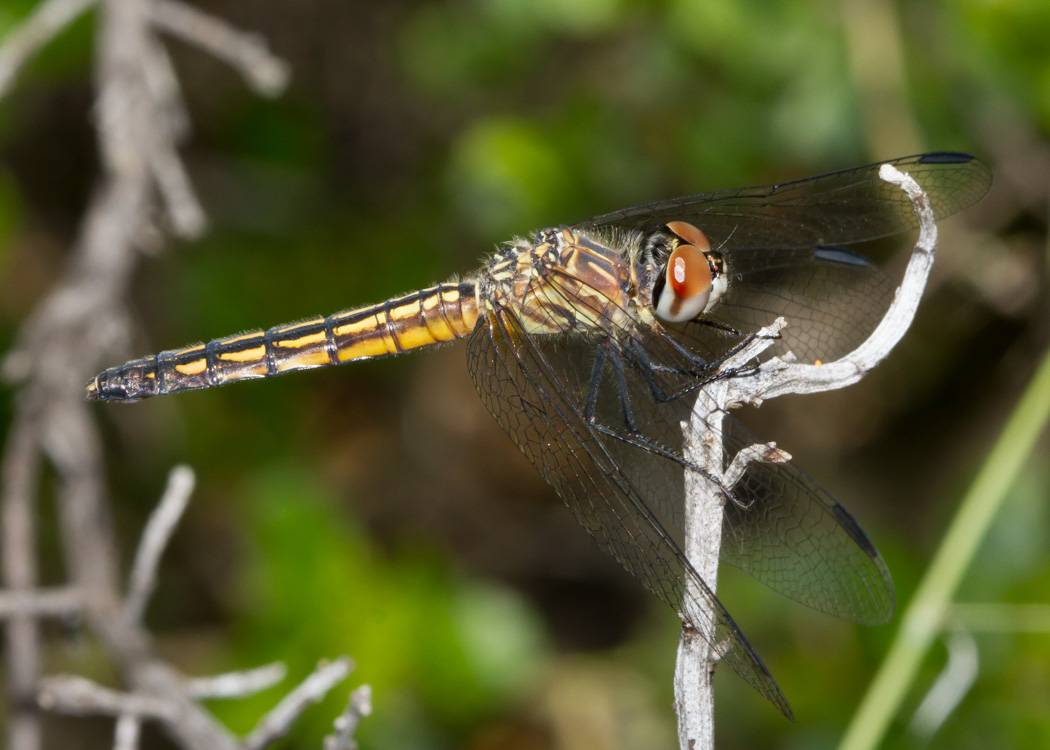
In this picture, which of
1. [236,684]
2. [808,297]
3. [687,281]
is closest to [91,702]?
[236,684]

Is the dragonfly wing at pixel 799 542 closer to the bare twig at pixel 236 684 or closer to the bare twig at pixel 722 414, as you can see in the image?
the bare twig at pixel 722 414

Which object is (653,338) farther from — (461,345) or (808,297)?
(461,345)

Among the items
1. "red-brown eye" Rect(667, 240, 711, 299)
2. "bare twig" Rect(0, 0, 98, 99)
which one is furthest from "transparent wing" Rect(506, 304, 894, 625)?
"bare twig" Rect(0, 0, 98, 99)

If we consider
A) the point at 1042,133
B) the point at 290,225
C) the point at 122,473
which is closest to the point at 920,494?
the point at 1042,133

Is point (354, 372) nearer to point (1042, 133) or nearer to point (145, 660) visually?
point (145, 660)

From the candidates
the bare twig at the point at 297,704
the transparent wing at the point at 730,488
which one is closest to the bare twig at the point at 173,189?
the transparent wing at the point at 730,488

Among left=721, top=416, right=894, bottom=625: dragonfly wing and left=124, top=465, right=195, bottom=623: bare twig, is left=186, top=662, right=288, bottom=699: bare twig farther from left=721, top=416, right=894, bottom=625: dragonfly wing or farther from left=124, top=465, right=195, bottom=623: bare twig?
Result: left=721, top=416, right=894, bottom=625: dragonfly wing
